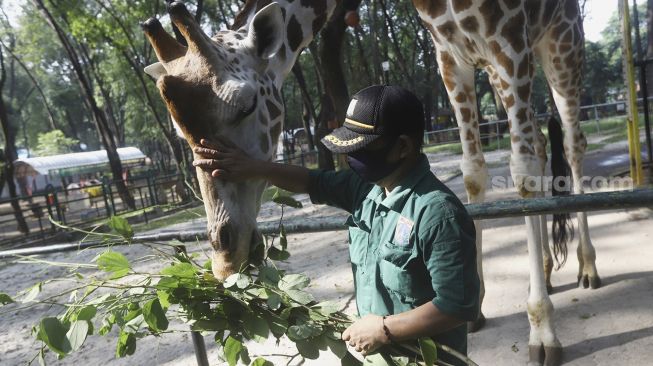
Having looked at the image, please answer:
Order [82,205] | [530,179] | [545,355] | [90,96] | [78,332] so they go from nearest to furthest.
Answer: [78,332], [545,355], [530,179], [90,96], [82,205]

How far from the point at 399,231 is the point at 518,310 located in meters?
2.45

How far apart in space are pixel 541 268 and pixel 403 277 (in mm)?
1864

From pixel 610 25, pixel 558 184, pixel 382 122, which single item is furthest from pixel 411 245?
pixel 610 25

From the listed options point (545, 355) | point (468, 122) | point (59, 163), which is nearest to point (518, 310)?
point (545, 355)

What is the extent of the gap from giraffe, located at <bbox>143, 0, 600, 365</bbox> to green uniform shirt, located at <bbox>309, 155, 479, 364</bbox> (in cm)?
47

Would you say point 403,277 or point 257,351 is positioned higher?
point 403,277

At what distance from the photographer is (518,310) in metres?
3.50

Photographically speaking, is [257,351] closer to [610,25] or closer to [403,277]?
[403,277]

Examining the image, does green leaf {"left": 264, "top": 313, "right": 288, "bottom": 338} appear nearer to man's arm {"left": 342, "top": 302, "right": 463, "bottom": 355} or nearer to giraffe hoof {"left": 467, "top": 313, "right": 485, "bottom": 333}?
man's arm {"left": 342, "top": 302, "right": 463, "bottom": 355}

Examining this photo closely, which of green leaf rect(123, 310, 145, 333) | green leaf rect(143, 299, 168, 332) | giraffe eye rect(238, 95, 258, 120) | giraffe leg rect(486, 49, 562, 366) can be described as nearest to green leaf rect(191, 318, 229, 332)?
green leaf rect(143, 299, 168, 332)

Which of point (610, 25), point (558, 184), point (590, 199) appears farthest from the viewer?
point (610, 25)

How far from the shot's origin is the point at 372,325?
142 cm

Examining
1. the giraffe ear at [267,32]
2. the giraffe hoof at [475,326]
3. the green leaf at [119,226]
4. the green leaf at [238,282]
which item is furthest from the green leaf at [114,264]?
the giraffe hoof at [475,326]

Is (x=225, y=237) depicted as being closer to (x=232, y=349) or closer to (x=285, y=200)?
(x=285, y=200)
